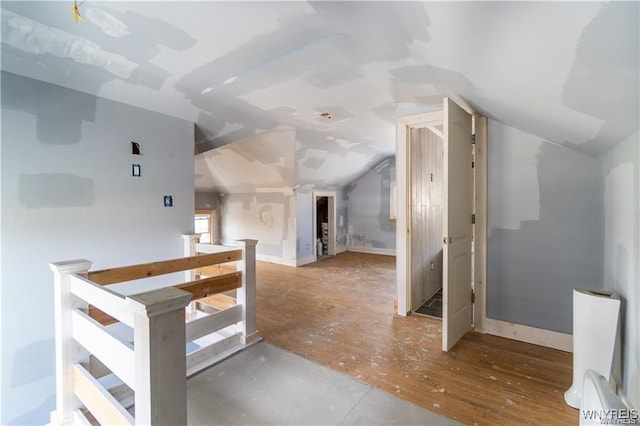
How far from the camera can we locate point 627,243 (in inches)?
66.6

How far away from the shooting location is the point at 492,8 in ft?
3.87

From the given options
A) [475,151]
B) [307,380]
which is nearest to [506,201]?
[475,151]

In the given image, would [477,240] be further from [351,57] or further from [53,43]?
[53,43]

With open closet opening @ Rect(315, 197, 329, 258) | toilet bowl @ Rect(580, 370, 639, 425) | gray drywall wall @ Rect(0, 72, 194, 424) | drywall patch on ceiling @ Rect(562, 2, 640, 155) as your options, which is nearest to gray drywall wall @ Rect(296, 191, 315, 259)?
open closet opening @ Rect(315, 197, 329, 258)

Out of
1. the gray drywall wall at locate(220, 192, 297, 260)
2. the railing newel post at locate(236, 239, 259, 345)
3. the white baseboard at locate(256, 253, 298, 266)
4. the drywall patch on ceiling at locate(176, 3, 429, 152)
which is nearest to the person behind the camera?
the drywall patch on ceiling at locate(176, 3, 429, 152)

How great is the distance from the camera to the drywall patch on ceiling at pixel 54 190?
2.13m

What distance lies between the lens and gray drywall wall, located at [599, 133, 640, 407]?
60.9 inches

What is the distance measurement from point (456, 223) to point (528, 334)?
1218 millimetres

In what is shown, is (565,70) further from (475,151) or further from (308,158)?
(308,158)

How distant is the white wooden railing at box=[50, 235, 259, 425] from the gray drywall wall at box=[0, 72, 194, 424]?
0.53m

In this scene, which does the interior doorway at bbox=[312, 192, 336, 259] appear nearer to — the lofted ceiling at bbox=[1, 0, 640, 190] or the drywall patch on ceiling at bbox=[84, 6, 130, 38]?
the lofted ceiling at bbox=[1, 0, 640, 190]

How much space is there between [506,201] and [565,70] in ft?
5.23

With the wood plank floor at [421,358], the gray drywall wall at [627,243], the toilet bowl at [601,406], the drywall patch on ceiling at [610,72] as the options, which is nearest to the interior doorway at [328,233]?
the wood plank floor at [421,358]

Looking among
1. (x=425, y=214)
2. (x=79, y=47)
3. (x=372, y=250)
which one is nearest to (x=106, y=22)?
(x=79, y=47)
